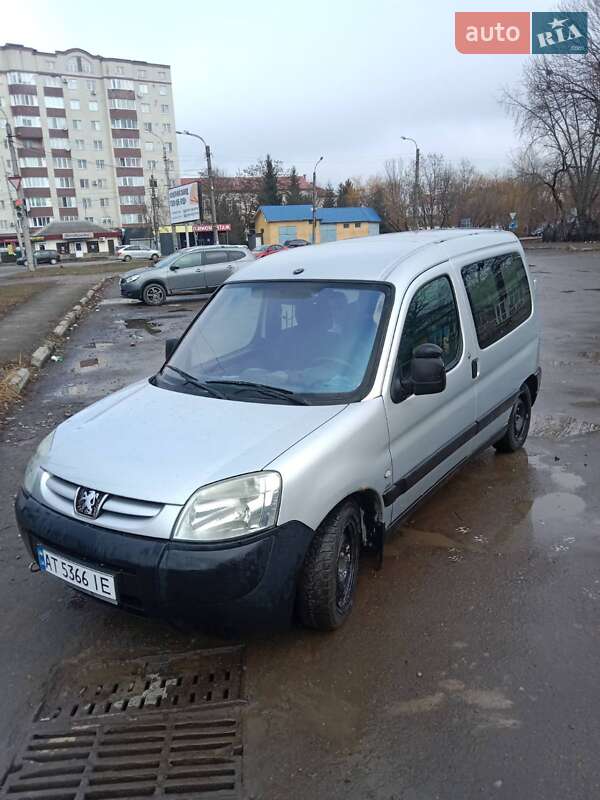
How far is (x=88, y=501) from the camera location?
9.11 ft

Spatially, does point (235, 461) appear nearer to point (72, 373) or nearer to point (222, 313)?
point (222, 313)

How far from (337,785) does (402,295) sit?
2473 millimetres

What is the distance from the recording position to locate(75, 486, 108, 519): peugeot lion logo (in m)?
2.74

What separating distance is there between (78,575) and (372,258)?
2507 mm

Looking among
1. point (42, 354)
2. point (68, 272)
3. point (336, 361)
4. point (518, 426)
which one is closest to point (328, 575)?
point (336, 361)

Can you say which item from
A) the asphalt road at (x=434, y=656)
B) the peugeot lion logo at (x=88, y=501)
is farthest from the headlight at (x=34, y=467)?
the asphalt road at (x=434, y=656)

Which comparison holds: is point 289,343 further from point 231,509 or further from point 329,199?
point 329,199

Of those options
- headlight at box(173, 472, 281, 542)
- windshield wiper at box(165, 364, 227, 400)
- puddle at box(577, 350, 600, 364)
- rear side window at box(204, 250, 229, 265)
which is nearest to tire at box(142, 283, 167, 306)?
rear side window at box(204, 250, 229, 265)

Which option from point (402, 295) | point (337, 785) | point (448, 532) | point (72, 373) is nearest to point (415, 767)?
point (337, 785)

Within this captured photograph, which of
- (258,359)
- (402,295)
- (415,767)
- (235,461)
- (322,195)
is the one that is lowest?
(415,767)

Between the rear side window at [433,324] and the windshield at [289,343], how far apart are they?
20cm

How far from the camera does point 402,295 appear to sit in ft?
11.8

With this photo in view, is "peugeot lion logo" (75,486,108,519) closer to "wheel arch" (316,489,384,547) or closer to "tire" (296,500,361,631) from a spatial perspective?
"tire" (296,500,361,631)

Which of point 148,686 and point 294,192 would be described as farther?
point 294,192
